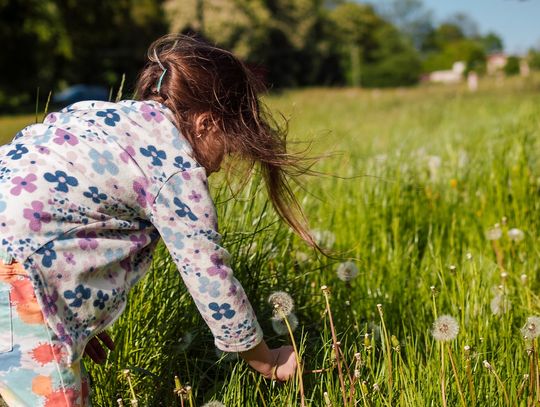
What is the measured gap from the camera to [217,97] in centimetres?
173

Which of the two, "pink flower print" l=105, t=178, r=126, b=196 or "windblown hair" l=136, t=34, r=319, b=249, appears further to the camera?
"windblown hair" l=136, t=34, r=319, b=249

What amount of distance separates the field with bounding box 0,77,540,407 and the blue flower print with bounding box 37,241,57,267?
29 cm

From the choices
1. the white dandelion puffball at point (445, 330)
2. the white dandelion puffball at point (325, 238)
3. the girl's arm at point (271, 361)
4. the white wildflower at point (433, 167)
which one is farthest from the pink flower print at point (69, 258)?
the white wildflower at point (433, 167)

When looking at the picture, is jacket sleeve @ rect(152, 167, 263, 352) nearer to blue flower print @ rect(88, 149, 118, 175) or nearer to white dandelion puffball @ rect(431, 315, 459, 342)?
blue flower print @ rect(88, 149, 118, 175)

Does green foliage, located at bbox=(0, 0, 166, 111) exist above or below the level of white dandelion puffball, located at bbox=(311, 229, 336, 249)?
above

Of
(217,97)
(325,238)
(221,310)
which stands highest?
(217,97)

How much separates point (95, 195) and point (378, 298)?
1.35m

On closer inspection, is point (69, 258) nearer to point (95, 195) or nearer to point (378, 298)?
point (95, 195)

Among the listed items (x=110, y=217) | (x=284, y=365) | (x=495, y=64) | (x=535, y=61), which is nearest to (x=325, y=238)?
(x=284, y=365)

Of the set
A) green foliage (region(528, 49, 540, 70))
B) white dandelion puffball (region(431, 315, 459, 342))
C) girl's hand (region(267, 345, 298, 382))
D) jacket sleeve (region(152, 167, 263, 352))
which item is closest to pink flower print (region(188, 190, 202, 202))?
jacket sleeve (region(152, 167, 263, 352))

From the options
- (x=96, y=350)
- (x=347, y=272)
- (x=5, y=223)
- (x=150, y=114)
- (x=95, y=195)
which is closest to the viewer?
(x=5, y=223)

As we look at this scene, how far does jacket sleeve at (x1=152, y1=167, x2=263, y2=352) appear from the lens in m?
1.55

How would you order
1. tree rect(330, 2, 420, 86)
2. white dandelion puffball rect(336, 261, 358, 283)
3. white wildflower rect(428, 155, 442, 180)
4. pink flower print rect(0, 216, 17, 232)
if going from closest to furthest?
pink flower print rect(0, 216, 17, 232) < white dandelion puffball rect(336, 261, 358, 283) < white wildflower rect(428, 155, 442, 180) < tree rect(330, 2, 420, 86)

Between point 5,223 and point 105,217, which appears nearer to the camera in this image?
point 5,223
